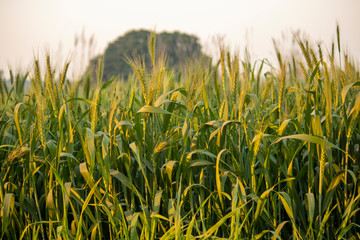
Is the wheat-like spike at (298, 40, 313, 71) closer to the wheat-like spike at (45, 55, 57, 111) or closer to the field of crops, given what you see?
the field of crops

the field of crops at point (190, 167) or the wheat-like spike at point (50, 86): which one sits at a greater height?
the wheat-like spike at point (50, 86)

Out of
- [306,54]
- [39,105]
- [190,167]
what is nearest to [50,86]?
[39,105]

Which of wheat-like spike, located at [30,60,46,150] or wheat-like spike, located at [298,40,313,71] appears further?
wheat-like spike, located at [298,40,313,71]

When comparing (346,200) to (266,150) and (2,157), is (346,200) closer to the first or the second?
(266,150)

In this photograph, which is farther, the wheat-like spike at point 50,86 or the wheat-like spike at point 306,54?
the wheat-like spike at point 306,54

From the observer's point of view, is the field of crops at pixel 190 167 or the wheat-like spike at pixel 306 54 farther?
the wheat-like spike at pixel 306 54

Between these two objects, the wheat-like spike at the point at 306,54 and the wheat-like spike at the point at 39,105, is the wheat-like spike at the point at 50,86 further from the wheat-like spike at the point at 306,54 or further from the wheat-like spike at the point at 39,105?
the wheat-like spike at the point at 306,54

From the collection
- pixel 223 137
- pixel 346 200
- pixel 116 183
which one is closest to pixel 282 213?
pixel 346 200

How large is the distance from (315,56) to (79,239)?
129cm

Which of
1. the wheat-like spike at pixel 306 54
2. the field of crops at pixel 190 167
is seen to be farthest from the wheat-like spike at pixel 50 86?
the wheat-like spike at pixel 306 54

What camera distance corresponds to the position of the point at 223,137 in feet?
4.82

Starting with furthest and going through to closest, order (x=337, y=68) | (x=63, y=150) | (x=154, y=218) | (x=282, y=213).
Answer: (x=337, y=68)
(x=282, y=213)
(x=63, y=150)
(x=154, y=218)

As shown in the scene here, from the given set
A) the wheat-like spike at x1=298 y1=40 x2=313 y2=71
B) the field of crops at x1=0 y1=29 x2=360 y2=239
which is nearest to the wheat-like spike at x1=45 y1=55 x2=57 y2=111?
the field of crops at x1=0 y1=29 x2=360 y2=239

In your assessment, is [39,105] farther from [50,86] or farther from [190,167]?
[190,167]
